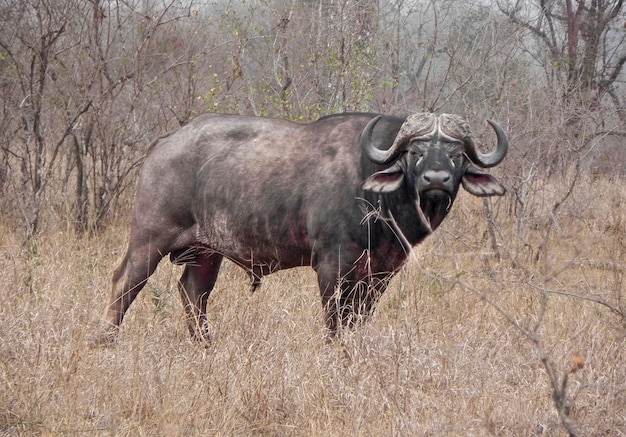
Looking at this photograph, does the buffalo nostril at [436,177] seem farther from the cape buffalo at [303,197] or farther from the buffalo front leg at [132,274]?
the buffalo front leg at [132,274]

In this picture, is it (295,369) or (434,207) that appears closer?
(295,369)

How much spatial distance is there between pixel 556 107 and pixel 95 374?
5.13m

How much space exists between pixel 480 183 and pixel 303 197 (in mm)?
843

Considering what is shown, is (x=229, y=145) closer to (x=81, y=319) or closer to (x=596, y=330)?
(x=81, y=319)

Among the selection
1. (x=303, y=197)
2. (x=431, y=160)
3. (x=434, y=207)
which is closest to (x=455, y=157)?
(x=431, y=160)

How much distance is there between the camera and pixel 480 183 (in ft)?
14.9

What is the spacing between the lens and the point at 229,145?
4930mm

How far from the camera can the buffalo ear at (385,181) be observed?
4375mm

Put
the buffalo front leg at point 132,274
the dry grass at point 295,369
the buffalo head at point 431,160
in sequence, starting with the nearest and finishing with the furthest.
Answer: the dry grass at point 295,369
the buffalo head at point 431,160
the buffalo front leg at point 132,274

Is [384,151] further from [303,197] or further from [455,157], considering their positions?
[303,197]

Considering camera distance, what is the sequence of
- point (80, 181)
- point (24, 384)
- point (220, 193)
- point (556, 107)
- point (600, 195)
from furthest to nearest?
point (600, 195), point (556, 107), point (80, 181), point (220, 193), point (24, 384)

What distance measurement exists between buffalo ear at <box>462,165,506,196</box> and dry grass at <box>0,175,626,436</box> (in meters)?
0.59

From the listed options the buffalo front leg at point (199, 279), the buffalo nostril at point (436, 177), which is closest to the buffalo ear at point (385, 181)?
the buffalo nostril at point (436, 177)

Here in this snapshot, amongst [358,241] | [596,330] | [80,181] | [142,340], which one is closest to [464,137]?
[358,241]
